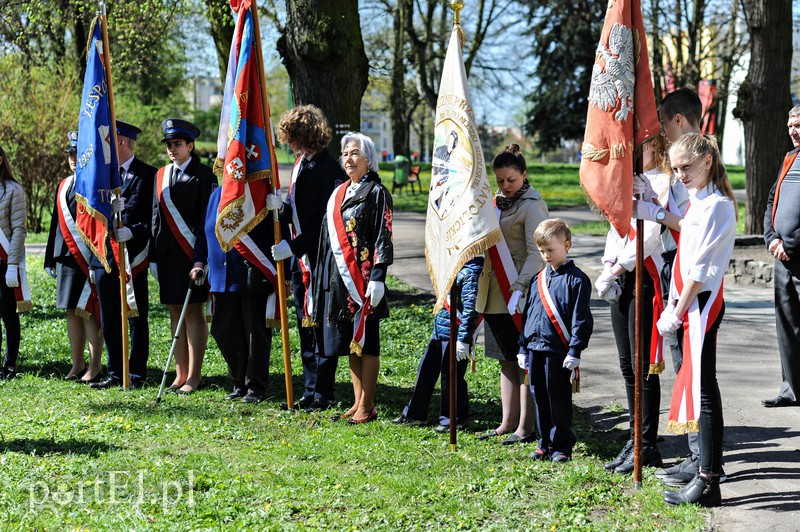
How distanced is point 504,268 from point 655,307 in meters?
1.11

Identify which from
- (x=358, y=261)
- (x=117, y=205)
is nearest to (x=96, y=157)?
(x=117, y=205)

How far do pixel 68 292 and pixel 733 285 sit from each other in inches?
373

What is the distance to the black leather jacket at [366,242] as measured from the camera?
643 cm

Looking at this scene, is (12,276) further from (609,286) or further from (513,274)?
(609,286)

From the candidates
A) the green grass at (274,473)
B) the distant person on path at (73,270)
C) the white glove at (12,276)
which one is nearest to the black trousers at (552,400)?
the green grass at (274,473)

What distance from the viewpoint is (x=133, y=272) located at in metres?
8.01

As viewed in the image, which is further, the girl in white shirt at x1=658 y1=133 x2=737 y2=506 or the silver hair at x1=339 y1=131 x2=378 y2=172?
the silver hair at x1=339 y1=131 x2=378 y2=172

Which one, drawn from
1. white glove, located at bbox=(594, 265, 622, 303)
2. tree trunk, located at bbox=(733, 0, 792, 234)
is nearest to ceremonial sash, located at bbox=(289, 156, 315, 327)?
white glove, located at bbox=(594, 265, 622, 303)

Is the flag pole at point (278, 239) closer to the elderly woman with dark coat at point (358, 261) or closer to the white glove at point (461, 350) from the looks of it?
the elderly woman with dark coat at point (358, 261)

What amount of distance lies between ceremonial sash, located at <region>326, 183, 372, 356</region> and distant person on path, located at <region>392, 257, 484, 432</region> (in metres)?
0.49

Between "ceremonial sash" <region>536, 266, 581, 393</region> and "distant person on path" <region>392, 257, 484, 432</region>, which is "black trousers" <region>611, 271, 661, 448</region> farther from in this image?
"distant person on path" <region>392, 257, 484, 432</region>

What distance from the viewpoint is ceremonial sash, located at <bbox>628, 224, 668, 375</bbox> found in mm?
5176

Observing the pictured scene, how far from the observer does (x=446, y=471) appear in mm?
5508

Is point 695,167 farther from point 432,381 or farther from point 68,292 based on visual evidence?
point 68,292
